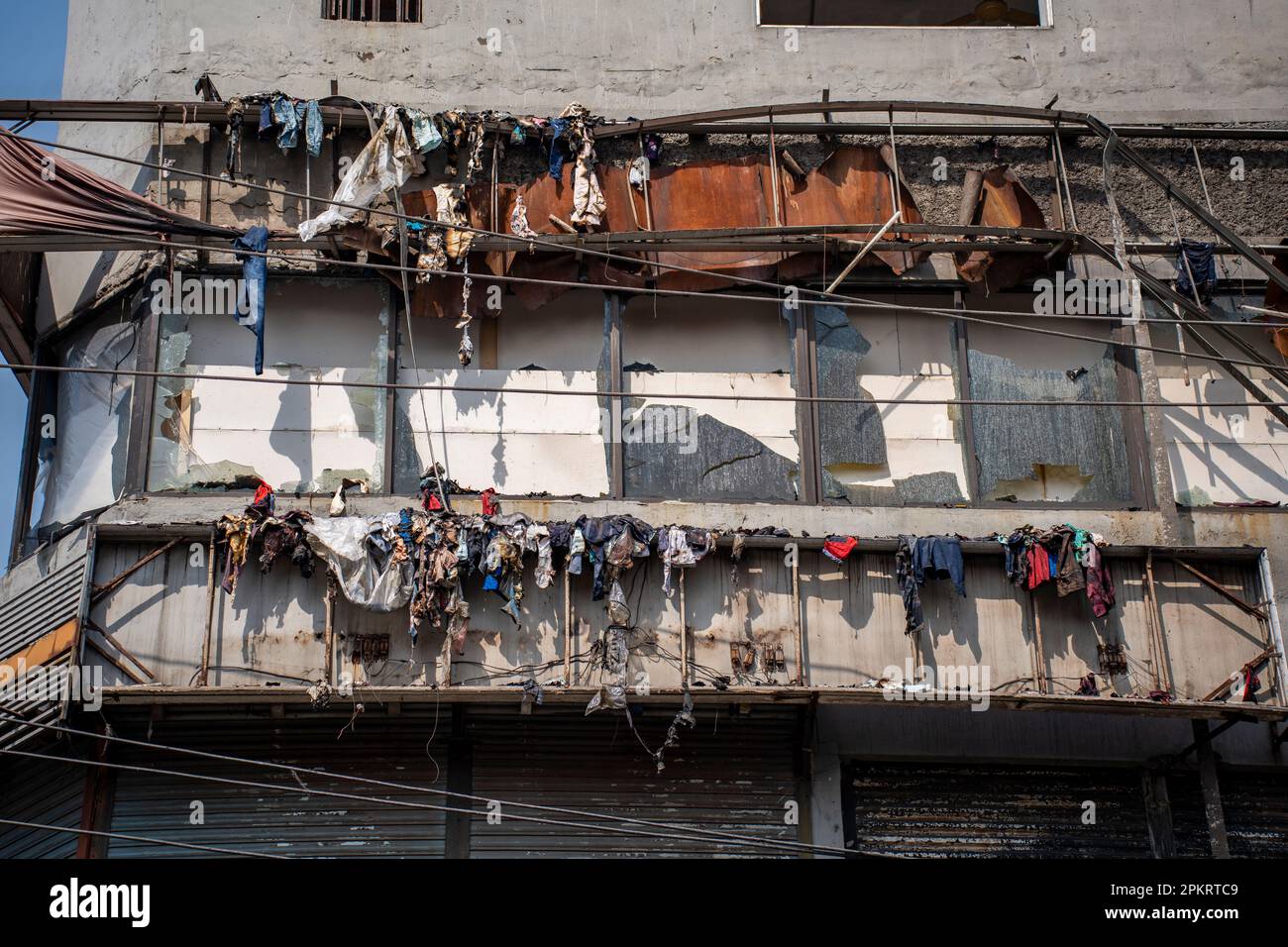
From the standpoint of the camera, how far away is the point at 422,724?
12875 millimetres

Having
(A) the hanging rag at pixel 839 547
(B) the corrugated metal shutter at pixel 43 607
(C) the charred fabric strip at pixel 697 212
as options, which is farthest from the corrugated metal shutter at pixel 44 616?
(A) the hanging rag at pixel 839 547

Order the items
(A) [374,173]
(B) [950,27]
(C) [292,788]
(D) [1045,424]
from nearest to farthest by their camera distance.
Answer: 1. (C) [292,788]
2. (A) [374,173]
3. (D) [1045,424]
4. (B) [950,27]

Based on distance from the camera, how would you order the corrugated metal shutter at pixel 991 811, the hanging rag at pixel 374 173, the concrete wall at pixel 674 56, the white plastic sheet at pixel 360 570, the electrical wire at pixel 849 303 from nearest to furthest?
the white plastic sheet at pixel 360 570 → the electrical wire at pixel 849 303 → the corrugated metal shutter at pixel 991 811 → the hanging rag at pixel 374 173 → the concrete wall at pixel 674 56

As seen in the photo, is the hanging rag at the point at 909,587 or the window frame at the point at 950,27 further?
the window frame at the point at 950,27

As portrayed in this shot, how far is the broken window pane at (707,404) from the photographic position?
45.5 ft

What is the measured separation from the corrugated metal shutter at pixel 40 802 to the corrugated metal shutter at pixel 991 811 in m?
5.92

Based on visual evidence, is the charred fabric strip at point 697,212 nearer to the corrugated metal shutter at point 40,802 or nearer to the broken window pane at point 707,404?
the broken window pane at point 707,404

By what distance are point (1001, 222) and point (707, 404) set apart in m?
3.08

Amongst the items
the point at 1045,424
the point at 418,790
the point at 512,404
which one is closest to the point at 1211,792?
the point at 1045,424

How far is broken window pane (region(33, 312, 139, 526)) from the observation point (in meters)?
13.9

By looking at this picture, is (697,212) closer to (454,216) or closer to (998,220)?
(454,216)

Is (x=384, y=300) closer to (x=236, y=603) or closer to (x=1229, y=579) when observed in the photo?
(x=236, y=603)

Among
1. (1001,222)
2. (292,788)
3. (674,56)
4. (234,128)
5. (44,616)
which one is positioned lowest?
(292,788)

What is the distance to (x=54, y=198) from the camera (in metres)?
13.4
